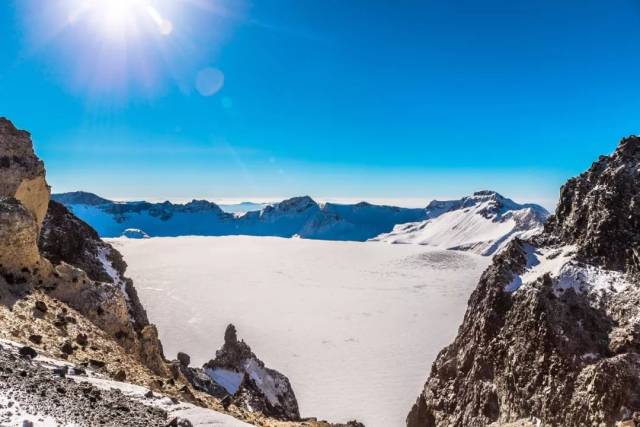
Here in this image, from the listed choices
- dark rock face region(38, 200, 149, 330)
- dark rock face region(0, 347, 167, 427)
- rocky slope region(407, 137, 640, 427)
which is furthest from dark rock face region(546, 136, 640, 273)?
dark rock face region(38, 200, 149, 330)

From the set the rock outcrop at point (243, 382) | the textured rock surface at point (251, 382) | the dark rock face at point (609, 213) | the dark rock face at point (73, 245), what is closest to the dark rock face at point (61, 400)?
the rock outcrop at point (243, 382)

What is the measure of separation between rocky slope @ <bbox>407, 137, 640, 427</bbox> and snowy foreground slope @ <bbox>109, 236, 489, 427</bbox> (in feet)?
41.2

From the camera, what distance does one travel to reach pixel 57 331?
1150 cm

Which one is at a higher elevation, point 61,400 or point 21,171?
point 21,171

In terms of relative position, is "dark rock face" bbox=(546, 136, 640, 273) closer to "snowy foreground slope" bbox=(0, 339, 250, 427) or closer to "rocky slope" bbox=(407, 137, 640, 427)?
"rocky slope" bbox=(407, 137, 640, 427)

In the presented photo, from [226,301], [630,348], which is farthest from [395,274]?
[630,348]

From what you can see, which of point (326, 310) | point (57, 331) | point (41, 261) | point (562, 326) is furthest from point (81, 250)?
point (326, 310)

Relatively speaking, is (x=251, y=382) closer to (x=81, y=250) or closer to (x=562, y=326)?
(x=81, y=250)

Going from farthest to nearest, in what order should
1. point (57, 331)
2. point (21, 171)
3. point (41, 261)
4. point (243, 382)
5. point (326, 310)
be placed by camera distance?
point (326, 310) → point (243, 382) → point (21, 171) → point (41, 261) → point (57, 331)

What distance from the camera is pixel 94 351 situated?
38.2 ft

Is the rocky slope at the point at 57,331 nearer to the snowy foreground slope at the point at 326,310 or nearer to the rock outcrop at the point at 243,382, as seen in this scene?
the rock outcrop at the point at 243,382

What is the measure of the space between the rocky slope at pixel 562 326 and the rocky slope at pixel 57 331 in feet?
21.9

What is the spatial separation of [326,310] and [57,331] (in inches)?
1586

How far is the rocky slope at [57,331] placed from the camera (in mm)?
7984
